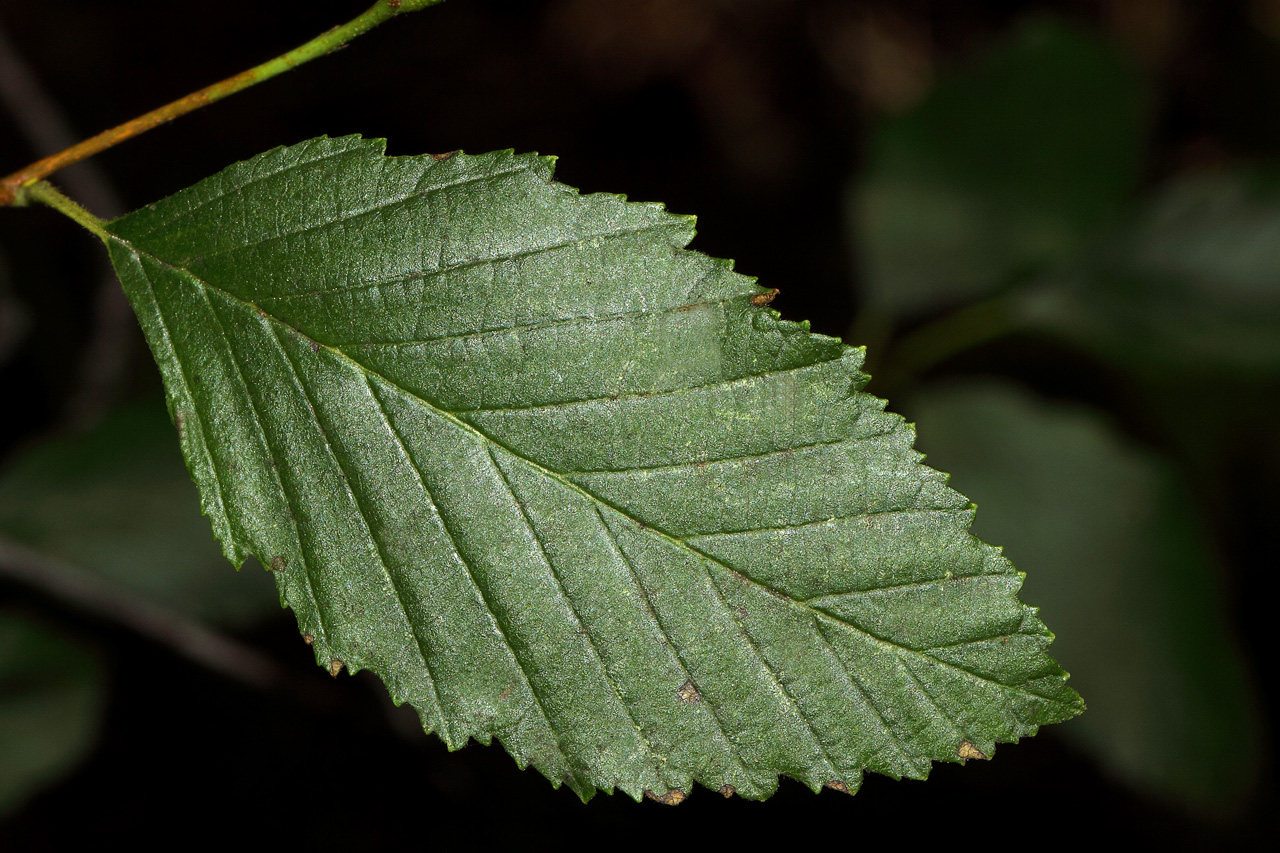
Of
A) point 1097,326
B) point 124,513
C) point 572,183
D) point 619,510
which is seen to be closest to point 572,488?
point 619,510

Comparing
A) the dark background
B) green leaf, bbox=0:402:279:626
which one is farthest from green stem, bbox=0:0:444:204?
the dark background

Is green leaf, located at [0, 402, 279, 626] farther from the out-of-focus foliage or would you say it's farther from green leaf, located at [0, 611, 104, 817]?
the out-of-focus foliage

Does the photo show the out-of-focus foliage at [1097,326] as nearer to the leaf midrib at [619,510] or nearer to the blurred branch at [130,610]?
the leaf midrib at [619,510]

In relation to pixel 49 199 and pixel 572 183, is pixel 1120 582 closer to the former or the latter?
pixel 572 183

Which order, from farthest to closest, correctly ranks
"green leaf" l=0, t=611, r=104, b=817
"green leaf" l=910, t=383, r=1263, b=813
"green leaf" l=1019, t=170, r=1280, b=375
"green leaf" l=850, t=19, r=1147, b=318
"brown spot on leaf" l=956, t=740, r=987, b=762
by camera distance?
"green leaf" l=850, t=19, r=1147, b=318, "green leaf" l=1019, t=170, r=1280, b=375, "green leaf" l=910, t=383, r=1263, b=813, "green leaf" l=0, t=611, r=104, b=817, "brown spot on leaf" l=956, t=740, r=987, b=762

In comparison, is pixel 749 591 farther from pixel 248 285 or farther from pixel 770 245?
pixel 770 245

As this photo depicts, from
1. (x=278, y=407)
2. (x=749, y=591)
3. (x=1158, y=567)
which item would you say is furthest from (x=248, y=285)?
(x=1158, y=567)
